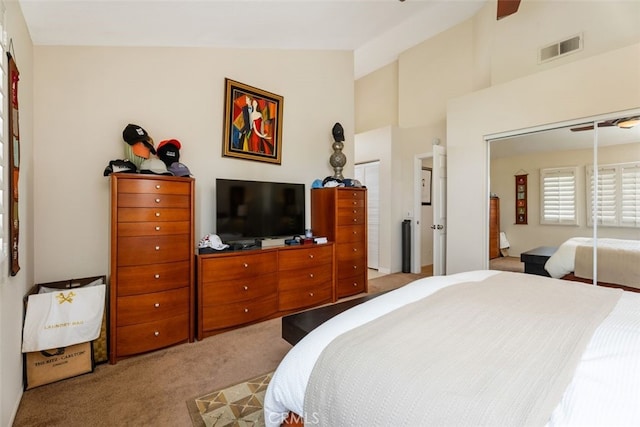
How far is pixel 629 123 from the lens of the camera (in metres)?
2.62

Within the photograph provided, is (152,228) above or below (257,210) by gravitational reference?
below

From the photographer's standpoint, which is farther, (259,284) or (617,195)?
(259,284)

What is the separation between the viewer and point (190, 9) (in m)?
2.35

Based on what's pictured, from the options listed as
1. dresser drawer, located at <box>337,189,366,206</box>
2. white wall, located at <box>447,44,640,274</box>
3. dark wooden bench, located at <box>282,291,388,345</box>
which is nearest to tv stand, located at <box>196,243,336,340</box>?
dresser drawer, located at <box>337,189,366,206</box>

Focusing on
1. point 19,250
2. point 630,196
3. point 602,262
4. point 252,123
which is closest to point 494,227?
point 602,262

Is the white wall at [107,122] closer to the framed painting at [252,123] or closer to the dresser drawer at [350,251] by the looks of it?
the framed painting at [252,123]

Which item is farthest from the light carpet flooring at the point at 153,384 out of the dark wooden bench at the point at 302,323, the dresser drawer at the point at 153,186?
the dresser drawer at the point at 153,186

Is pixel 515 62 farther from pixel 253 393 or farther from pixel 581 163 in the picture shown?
pixel 253 393

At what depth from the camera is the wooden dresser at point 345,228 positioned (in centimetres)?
351

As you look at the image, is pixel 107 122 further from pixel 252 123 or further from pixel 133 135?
pixel 252 123

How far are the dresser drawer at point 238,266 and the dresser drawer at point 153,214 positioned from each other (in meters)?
0.42

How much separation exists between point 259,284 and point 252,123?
1.75 metres

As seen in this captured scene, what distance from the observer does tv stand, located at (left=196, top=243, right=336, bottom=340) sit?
254 cm

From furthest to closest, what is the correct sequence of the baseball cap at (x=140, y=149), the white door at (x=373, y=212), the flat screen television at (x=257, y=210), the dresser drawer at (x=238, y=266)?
the white door at (x=373, y=212) → the flat screen television at (x=257, y=210) → the dresser drawer at (x=238, y=266) → the baseball cap at (x=140, y=149)
